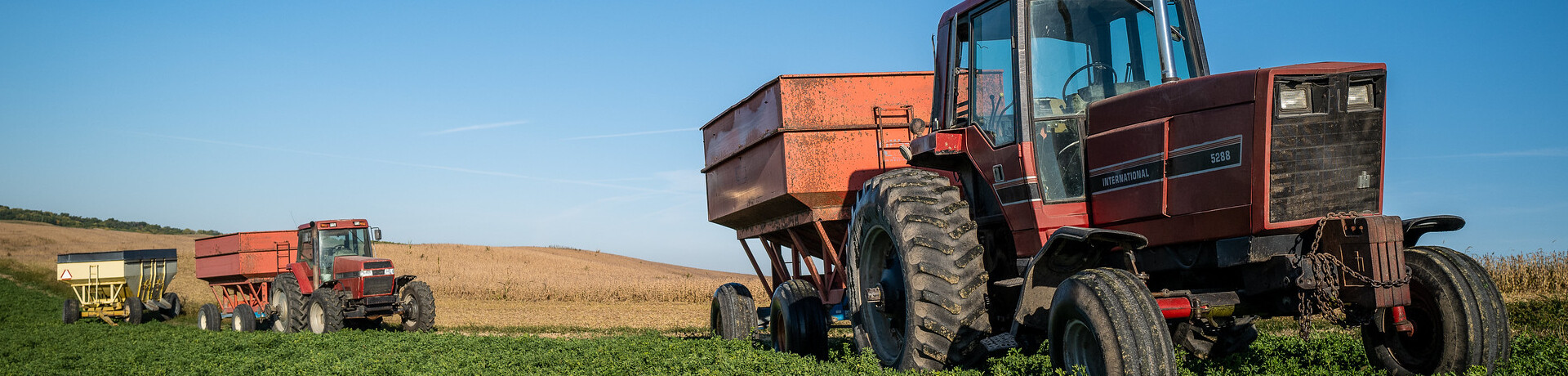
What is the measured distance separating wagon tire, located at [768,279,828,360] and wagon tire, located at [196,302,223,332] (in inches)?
628

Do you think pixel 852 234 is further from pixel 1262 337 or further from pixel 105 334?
pixel 105 334

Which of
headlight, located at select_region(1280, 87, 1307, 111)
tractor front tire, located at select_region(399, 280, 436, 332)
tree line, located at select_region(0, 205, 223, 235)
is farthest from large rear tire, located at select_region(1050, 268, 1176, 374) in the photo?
tree line, located at select_region(0, 205, 223, 235)

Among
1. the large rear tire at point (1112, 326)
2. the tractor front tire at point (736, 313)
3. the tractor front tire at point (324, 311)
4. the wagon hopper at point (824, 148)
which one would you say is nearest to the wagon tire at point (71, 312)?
the tractor front tire at point (324, 311)

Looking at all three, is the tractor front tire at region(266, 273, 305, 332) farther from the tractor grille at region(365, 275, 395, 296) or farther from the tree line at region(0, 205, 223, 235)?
the tree line at region(0, 205, 223, 235)

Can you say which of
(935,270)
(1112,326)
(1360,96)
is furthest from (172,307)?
(1360,96)

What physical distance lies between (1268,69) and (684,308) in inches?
885

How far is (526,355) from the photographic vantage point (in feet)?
36.5

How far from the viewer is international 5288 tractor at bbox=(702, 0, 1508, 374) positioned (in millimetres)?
5395

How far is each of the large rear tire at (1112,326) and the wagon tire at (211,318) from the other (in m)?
20.6

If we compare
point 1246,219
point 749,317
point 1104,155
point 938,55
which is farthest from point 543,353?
point 1246,219

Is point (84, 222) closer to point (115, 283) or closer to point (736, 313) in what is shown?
point (115, 283)

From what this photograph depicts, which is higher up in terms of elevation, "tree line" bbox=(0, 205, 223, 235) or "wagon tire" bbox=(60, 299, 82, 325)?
"tree line" bbox=(0, 205, 223, 235)

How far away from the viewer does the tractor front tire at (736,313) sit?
11.8 meters

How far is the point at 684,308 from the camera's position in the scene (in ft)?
88.4
